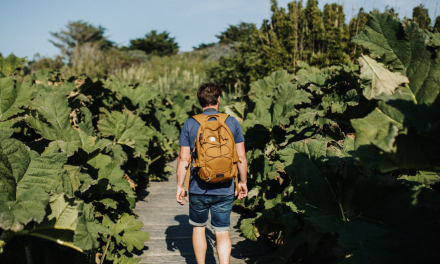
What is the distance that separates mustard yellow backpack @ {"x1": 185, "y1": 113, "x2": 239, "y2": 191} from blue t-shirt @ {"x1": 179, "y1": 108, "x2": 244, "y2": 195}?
0.16m

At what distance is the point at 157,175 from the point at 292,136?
3.57m

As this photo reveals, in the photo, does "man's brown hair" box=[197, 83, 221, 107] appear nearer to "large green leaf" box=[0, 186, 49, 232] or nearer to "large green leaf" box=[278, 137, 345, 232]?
"large green leaf" box=[278, 137, 345, 232]

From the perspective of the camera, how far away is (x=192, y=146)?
253cm

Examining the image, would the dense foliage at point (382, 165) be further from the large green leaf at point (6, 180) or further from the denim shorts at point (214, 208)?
the large green leaf at point (6, 180)

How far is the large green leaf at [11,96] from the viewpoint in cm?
250

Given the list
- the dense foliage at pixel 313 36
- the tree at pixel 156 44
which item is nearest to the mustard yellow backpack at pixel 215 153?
the dense foliage at pixel 313 36

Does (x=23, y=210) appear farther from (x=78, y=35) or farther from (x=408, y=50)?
(x=78, y=35)

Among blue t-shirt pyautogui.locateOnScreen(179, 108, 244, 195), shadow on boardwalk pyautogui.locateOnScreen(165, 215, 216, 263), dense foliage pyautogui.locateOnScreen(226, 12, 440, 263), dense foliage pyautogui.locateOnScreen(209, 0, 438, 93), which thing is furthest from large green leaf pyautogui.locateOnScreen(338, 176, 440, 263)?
dense foliage pyautogui.locateOnScreen(209, 0, 438, 93)

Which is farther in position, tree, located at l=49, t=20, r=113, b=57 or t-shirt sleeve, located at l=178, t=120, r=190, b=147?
tree, located at l=49, t=20, r=113, b=57

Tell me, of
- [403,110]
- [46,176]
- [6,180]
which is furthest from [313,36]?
[6,180]

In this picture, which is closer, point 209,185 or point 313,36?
point 209,185

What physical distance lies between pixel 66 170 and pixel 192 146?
3.28 feet

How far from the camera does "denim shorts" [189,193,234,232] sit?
2.45 metres

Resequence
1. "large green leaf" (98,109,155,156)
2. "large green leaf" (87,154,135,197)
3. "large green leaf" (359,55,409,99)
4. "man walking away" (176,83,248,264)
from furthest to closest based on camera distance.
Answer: "large green leaf" (98,109,155,156), "large green leaf" (87,154,135,197), "man walking away" (176,83,248,264), "large green leaf" (359,55,409,99)
